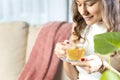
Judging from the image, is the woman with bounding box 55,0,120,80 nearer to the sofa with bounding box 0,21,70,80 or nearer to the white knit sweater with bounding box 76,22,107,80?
the white knit sweater with bounding box 76,22,107,80

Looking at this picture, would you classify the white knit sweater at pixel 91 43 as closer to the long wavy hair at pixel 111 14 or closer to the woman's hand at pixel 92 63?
the long wavy hair at pixel 111 14

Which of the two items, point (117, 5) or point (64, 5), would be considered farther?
point (64, 5)

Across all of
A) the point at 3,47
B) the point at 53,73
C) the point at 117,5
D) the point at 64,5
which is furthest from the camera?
the point at 64,5

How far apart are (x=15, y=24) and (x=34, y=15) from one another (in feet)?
0.95

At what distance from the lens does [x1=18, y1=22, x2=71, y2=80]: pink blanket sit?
5.78 feet

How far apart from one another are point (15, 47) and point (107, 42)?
133 centimetres

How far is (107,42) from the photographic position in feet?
2.34

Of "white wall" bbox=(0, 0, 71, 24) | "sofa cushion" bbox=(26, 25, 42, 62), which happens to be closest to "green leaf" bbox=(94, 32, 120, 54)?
"sofa cushion" bbox=(26, 25, 42, 62)

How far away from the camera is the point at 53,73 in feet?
5.78

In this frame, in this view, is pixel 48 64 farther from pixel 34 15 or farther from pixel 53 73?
pixel 34 15

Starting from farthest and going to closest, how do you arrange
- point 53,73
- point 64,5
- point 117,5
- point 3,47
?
point 64,5 → point 3,47 → point 53,73 → point 117,5

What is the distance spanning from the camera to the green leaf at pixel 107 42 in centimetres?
71

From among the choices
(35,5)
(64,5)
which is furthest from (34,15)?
(64,5)

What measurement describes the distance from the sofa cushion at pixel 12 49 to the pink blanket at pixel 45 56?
0.14 m
